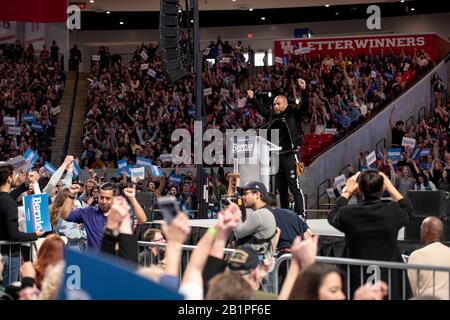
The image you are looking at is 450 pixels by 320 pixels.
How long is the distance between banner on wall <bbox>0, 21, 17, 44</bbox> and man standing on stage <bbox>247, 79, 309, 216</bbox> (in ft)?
76.8

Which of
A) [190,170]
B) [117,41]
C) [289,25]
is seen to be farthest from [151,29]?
[190,170]

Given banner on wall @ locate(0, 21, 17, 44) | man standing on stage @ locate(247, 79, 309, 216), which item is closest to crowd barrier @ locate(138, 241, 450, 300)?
man standing on stage @ locate(247, 79, 309, 216)

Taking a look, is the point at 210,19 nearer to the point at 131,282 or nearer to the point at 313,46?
the point at 313,46

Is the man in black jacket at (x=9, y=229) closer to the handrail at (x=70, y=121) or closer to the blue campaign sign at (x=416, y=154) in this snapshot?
the blue campaign sign at (x=416, y=154)

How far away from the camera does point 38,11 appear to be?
26.0 meters

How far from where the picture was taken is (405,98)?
82.7ft

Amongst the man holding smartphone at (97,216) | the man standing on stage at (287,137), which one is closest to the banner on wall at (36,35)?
the man standing on stage at (287,137)

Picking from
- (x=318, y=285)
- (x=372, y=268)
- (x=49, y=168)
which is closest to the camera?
(x=318, y=285)

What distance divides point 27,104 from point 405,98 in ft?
34.5

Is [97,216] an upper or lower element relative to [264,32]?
lower

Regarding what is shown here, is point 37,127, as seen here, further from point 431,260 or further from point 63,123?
point 431,260

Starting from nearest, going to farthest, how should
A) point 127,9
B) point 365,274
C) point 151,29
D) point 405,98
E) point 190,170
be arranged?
point 365,274
point 190,170
point 405,98
point 127,9
point 151,29

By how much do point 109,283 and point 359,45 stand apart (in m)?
25.8

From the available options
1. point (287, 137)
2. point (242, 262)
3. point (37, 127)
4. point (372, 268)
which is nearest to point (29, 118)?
point (37, 127)
